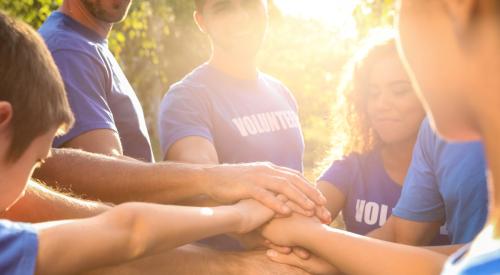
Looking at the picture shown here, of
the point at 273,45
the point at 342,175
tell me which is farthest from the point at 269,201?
the point at 273,45

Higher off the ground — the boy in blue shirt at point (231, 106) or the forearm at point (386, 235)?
the boy in blue shirt at point (231, 106)

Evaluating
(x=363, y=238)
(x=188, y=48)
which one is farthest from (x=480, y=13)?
(x=188, y=48)

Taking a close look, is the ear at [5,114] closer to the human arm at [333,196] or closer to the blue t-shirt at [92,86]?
the blue t-shirt at [92,86]

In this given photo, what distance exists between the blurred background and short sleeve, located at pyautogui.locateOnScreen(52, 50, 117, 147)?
4023 mm

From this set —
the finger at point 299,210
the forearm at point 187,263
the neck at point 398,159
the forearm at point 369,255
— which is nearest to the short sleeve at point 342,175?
the neck at point 398,159

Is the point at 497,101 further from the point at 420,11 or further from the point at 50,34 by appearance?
the point at 50,34

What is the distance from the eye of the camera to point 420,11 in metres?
0.98

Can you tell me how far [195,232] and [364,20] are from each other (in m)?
5.46

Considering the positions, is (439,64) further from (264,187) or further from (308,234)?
(264,187)

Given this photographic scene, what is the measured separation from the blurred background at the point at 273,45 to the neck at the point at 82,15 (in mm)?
3580

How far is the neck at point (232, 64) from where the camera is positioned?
130 inches

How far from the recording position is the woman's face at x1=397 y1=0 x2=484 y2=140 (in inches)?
36.4

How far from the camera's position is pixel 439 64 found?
96cm

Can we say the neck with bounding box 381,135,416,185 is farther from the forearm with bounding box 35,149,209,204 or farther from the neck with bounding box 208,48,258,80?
the forearm with bounding box 35,149,209,204
